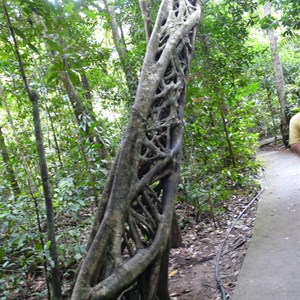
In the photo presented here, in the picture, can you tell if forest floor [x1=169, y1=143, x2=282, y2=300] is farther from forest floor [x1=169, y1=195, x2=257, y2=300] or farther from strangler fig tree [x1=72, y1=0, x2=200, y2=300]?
strangler fig tree [x1=72, y1=0, x2=200, y2=300]

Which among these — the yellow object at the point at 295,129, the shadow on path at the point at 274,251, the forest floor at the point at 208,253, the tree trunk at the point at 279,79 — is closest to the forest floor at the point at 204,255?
the forest floor at the point at 208,253

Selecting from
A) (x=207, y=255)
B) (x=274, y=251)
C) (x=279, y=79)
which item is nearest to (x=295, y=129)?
(x=274, y=251)

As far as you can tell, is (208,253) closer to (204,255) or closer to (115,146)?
(204,255)

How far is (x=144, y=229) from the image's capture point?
2.81m

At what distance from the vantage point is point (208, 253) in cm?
441

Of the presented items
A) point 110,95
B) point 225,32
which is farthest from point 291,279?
point 110,95

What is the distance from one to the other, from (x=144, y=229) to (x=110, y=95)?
21.5 ft

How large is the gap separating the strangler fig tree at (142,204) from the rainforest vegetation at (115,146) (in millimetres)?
11

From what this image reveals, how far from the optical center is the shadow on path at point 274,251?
120 inches

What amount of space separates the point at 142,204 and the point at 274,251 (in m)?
1.82

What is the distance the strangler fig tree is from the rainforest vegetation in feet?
0.04

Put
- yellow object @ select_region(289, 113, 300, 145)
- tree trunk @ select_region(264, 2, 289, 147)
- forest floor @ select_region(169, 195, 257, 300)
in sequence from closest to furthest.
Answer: forest floor @ select_region(169, 195, 257, 300) → yellow object @ select_region(289, 113, 300, 145) → tree trunk @ select_region(264, 2, 289, 147)

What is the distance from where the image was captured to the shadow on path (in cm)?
304

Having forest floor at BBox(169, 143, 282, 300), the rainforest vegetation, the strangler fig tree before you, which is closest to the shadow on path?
forest floor at BBox(169, 143, 282, 300)
